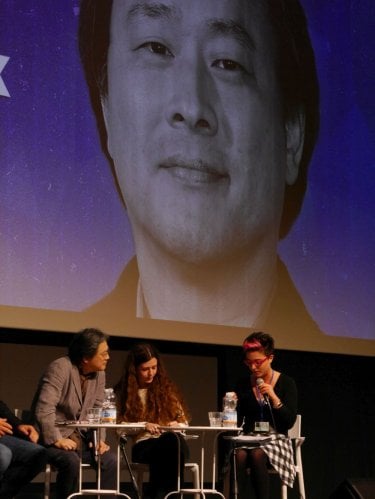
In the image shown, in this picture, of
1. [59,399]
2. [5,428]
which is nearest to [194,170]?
[59,399]

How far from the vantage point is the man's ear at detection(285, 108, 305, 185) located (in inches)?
241

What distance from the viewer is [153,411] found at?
460cm

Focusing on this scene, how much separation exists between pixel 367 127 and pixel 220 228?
4.56ft

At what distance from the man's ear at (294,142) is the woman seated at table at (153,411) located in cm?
193

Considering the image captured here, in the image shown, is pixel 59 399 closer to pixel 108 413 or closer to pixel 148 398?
pixel 108 413

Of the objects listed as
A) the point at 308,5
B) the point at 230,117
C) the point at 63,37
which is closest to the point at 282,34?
the point at 308,5

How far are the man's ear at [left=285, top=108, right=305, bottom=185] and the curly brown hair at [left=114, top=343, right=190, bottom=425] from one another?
1.94m

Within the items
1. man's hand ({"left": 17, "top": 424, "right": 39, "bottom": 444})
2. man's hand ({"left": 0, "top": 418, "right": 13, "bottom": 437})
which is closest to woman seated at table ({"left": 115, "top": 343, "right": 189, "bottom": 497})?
man's hand ({"left": 17, "top": 424, "right": 39, "bottom": 444})

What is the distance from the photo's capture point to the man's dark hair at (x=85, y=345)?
4.40 m

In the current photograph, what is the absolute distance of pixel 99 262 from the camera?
5.33 metres

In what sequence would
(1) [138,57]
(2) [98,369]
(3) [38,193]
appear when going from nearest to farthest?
(2) [98,369], (3) [38,193], (1) [138,57]

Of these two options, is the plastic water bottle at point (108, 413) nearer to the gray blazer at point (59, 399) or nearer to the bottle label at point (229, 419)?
the gray blazer at point (59, 399)

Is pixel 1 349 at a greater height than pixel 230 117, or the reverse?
pixel 230 117

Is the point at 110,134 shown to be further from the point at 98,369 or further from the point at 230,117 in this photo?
the point at 98,369
